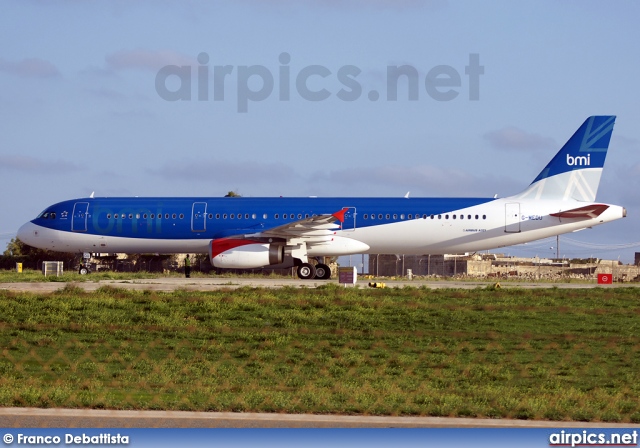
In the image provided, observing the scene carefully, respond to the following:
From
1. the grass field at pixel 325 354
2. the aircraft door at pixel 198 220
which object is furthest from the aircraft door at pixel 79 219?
the grass field at pixel 325 354

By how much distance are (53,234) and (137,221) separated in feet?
14.4

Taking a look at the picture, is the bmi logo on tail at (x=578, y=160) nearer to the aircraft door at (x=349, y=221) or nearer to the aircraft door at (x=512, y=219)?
the aircraft door at (x=512, y=219)

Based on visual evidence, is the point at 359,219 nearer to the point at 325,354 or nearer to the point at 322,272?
the point at 322,272

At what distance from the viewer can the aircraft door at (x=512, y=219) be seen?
4125 cm

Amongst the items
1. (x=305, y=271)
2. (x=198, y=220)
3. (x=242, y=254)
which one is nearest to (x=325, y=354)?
(x=242, y=254)

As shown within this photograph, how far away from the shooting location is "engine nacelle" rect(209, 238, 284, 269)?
38.4 m

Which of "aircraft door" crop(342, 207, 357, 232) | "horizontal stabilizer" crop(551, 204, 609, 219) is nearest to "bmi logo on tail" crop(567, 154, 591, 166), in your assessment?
"horizontal stabilizer" crop(551, 204, 609, 219)

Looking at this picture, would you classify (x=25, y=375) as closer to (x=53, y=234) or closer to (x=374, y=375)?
(x=374, y=375)

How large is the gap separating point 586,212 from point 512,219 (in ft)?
10.3

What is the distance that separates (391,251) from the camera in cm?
4247

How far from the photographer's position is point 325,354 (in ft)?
55.9

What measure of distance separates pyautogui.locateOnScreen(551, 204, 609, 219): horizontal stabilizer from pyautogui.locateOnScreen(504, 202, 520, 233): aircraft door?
1.54 meters

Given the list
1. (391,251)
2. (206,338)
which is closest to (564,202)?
(391,251)

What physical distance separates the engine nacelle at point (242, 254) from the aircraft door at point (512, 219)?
10111 millimetres
